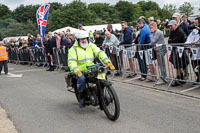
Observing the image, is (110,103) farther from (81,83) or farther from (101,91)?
(81,83)

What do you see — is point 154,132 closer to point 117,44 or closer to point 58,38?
point 117,44

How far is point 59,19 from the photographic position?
103 metres

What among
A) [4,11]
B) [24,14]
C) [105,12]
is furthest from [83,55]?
[4,11]

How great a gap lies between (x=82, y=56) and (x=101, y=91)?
3.25 feet

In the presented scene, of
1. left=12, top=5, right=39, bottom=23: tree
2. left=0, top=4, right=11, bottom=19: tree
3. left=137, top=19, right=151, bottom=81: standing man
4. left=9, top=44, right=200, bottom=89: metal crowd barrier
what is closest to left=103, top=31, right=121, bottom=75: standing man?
left=9, top=44, right=200, bottom=89: metal crowd barrier

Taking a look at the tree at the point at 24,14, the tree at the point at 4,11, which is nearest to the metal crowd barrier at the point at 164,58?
the tree at the point at 24,14

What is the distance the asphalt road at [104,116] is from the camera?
5242mm

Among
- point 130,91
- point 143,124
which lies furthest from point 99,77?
point 130,91

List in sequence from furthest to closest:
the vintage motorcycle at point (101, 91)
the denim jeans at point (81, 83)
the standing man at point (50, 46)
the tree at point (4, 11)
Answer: the tree at point (4, 11)
the standing man at point (50, 46)
the denim jeans at point (81, 83)
the vintage motorcycle at point (101, 91)

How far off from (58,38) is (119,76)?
550 cm

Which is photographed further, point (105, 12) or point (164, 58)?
point (105, 12)

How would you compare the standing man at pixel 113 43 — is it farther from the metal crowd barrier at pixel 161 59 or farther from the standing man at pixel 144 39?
the standing man at pixel 144 39

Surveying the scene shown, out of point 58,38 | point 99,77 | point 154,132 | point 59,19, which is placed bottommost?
point 154,132

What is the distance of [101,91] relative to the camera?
5.77 m
